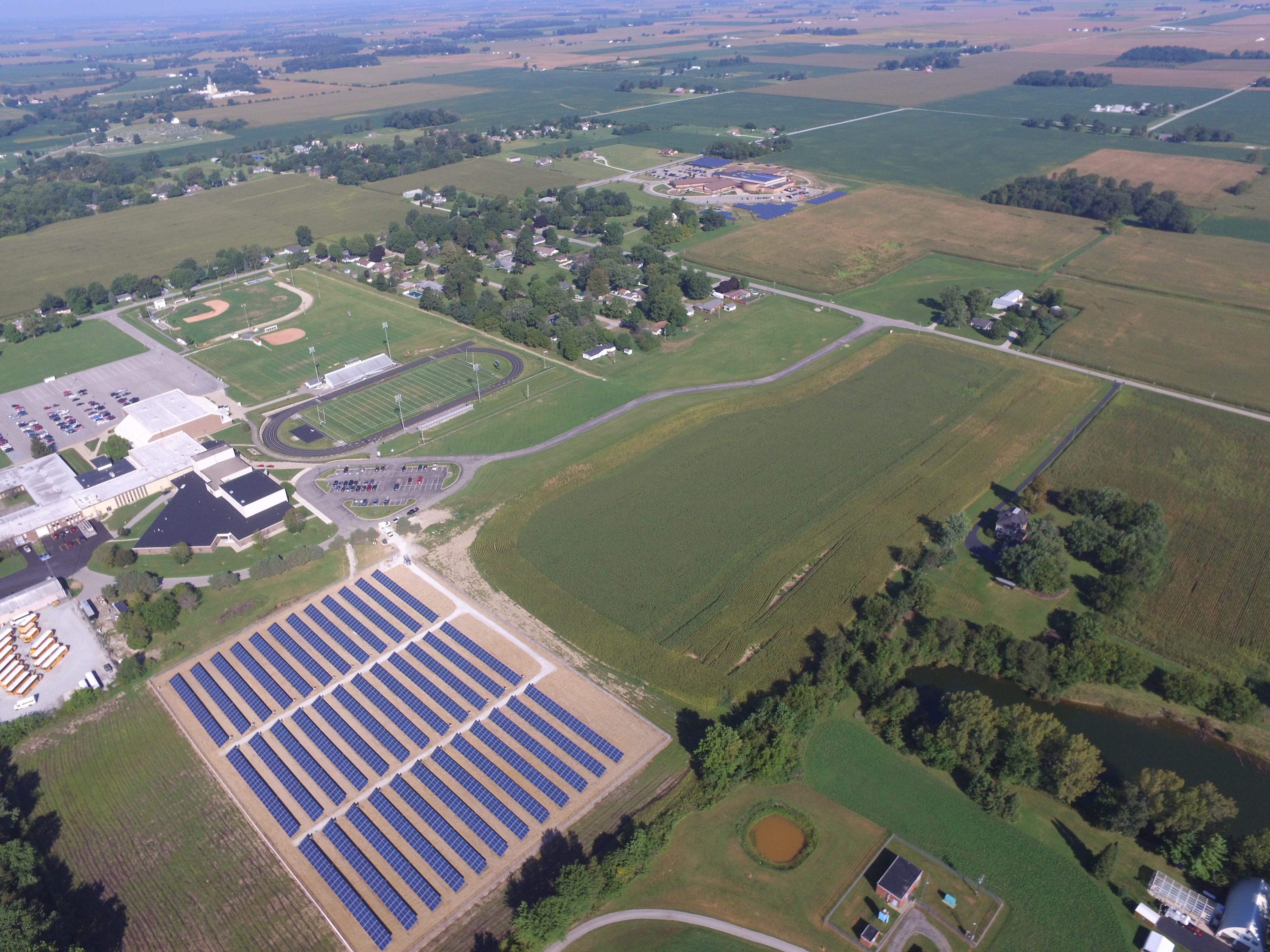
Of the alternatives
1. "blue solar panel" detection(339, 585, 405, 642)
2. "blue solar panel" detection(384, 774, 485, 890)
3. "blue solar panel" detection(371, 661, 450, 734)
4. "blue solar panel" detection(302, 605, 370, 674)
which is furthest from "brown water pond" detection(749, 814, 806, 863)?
"blue solar panel" detection(302, 605, 370, 674)

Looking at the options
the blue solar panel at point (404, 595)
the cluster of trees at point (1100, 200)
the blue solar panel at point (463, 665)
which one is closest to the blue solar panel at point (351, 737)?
the blue solar panel at point (463, 665)

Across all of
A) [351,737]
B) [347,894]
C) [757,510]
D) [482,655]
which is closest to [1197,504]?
[757,510]

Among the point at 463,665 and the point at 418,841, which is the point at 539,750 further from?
the point at 463,665

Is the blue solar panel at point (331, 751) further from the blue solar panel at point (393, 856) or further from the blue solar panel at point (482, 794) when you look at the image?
the blue solar panel at point (482, 794)

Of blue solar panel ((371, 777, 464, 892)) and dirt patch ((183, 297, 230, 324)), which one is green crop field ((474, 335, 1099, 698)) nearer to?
blue solar panel ((371, 777, 464, 892))

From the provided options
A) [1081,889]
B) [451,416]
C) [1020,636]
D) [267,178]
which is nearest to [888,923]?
[1081,889]

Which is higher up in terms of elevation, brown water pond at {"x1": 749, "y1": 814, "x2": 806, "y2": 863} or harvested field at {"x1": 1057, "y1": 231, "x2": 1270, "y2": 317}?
harvested field at {"x1": 1057, "y1": 231, "x2": 1270, "y2": 317}
